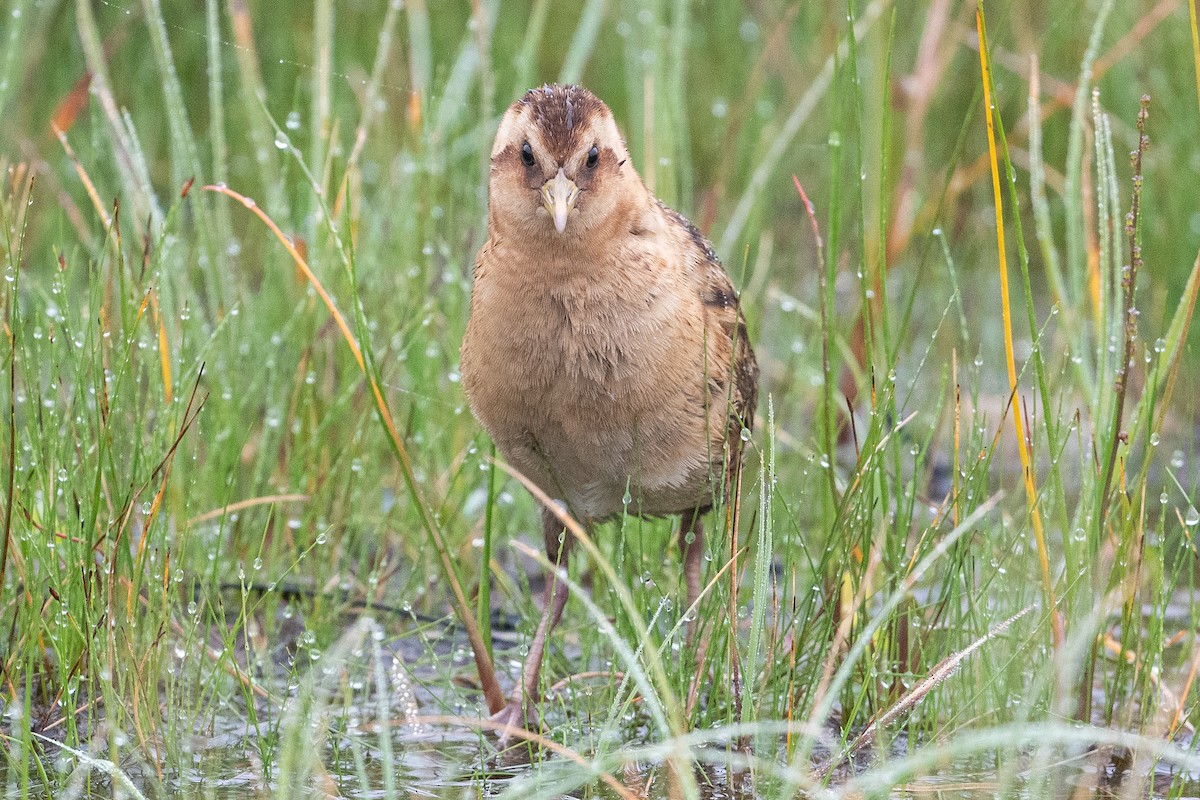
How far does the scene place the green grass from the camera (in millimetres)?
2967

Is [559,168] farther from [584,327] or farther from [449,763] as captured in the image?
[449,763]

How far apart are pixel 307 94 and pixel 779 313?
2365mm

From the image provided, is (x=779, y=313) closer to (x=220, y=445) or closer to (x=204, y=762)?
A: (x=220, y=445)

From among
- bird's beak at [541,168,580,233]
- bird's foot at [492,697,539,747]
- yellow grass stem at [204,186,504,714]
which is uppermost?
bird's beak at [541,168,580,233]

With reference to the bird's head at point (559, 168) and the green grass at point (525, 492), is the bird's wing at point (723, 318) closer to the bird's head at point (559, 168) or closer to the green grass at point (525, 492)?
the green grass at point (525, 492)

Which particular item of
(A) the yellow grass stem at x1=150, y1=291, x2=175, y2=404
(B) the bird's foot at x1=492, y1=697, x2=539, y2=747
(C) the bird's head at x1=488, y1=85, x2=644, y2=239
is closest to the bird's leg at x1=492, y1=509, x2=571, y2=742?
(B) the bird's foot at x1=492, y1=697, x2=539, y2=747

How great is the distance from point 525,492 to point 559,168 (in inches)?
56.5

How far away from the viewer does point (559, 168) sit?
Result: 3145 millimetres

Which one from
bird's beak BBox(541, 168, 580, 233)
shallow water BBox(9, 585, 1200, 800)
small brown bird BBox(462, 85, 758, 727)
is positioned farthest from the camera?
small brown bird BBox(462, 85, 758, 727)

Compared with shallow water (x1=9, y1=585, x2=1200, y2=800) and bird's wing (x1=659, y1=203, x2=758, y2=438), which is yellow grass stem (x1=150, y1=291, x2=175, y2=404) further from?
bird's wing (x1=659, y1=203, x2=758, y2=438)

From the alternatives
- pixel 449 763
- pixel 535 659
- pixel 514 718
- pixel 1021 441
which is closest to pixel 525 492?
pixel 535 659

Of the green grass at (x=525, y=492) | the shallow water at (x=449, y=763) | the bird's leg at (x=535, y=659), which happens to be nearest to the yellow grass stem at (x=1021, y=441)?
the green grass at (x=525, y=492)

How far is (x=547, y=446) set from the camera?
10.7 feet

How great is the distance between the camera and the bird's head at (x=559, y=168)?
10.3 ft
